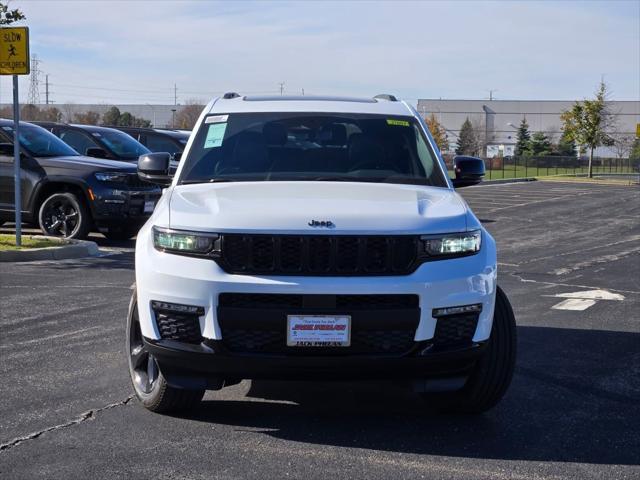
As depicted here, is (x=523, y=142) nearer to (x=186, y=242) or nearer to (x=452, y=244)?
(x=452, y=244)

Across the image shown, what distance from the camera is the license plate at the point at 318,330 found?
4551mm

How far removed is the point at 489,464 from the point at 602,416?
3.86 feet

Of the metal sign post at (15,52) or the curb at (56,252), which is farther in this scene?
the metal sign post at (15,52)

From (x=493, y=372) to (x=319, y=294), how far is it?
3.98ft

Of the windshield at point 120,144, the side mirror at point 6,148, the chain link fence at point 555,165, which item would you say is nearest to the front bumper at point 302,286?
the side mirror at point 6,148

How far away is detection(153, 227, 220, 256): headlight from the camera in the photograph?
469 cm

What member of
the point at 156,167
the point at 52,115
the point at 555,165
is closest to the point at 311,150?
the point at 156,167

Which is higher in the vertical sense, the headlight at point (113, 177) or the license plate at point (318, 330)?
the headlight at point (113, 177)

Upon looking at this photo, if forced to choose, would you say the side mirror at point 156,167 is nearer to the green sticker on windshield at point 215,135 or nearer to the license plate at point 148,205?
the green sticker on windshield at point 215,135

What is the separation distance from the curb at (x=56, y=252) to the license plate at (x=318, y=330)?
354 inches

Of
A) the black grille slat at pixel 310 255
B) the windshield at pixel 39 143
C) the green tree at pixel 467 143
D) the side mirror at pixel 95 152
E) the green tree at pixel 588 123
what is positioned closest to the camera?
the black grille slat at pixel 310 255

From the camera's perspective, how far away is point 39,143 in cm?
1488

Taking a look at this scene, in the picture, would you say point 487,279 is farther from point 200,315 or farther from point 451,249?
point 200,315

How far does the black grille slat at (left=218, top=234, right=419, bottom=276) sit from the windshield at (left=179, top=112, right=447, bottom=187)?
3.69ft
